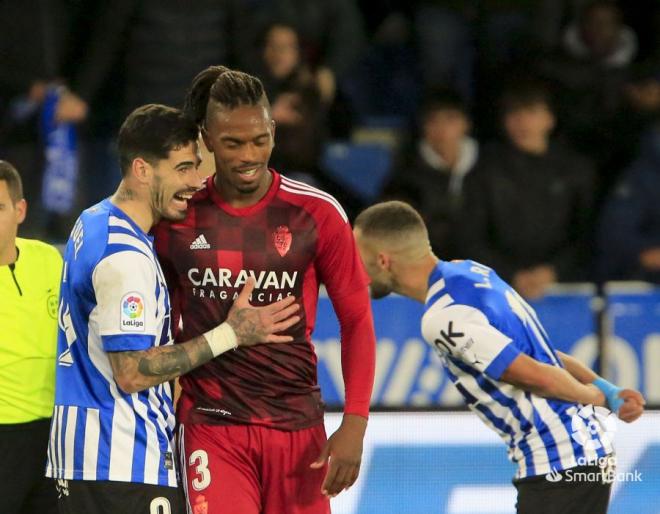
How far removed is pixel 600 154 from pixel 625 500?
3.78 m

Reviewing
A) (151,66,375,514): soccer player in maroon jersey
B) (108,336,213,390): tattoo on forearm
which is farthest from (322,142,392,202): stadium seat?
(108,336,213,390): tattoo on forearm

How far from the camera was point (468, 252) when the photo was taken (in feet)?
26.6

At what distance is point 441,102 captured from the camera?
8.43 metres

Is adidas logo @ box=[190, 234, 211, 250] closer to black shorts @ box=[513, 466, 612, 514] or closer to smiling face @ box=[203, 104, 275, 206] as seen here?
smiling face @ box=[203, 104, 275, 206]

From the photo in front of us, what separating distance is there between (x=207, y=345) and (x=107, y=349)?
309mm

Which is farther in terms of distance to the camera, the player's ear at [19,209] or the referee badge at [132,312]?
the player's ear at [19,209]

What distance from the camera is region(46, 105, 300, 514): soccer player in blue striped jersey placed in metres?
3.97

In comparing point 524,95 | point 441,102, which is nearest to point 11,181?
point 441,102

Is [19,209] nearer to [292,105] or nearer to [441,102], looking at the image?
[292,105]

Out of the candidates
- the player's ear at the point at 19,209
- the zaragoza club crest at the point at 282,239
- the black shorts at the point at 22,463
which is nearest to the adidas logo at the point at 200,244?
the zaragoza club crest at the point at 282,239

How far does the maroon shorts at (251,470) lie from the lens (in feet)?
13.8

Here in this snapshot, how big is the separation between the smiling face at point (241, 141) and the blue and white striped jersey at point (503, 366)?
2.94ft

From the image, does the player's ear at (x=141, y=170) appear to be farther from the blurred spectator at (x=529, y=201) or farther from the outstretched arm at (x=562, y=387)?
the blurred spectator at (x=529, y=201)

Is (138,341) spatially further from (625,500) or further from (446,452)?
(625,500)
